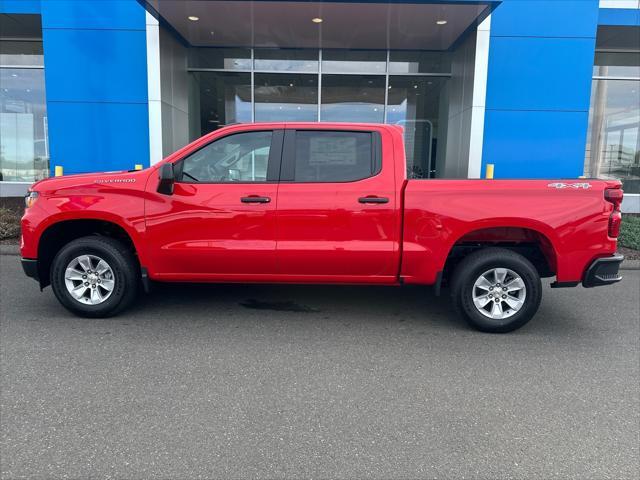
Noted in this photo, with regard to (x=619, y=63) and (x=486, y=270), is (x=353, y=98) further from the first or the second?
(x=486, y=270)

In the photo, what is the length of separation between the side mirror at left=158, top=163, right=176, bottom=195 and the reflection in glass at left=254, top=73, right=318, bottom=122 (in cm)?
879

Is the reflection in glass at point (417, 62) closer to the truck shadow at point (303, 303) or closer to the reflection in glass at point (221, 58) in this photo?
the reflection in glass at point (221, 58)

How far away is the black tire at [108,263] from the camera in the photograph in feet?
15.9

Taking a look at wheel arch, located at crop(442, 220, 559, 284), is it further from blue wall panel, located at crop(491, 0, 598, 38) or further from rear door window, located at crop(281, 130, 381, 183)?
blue wall panel, located at crop(491, 0, 598, 38)

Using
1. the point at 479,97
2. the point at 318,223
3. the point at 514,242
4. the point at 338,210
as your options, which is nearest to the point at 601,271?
the point at 514,242

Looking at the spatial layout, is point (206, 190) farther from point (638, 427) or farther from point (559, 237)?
point (638, 427)

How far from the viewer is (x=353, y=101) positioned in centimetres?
1316

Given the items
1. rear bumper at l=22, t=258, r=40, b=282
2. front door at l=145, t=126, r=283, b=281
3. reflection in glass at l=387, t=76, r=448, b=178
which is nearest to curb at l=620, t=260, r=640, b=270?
reflection in glass at l=387, t=76, r=448, b=178

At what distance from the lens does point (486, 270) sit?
4672 mm

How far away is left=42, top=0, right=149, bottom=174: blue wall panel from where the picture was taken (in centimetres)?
1050

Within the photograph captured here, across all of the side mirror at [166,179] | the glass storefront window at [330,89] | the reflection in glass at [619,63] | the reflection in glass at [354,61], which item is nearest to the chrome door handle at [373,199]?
the side mirror at [166,179]

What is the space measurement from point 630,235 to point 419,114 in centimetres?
608

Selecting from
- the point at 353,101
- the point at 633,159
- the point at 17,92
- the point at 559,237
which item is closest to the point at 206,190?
the point at 559,237

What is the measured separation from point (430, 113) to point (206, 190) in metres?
9.82
